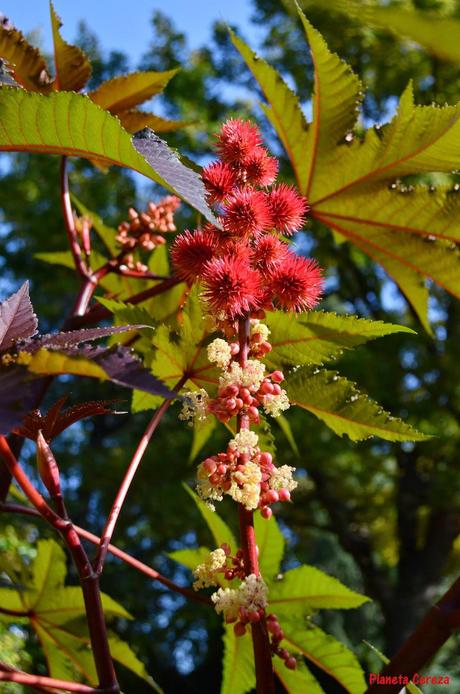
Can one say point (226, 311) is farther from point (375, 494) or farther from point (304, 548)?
point (304, 548)

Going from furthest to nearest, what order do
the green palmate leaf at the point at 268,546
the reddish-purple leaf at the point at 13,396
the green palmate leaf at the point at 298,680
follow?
the green palmate leaf at the point at 268,546, the green palmate leaf at the point at 298,680, the reddish-purple leaf at the point at 13,396

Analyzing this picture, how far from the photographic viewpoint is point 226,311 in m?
0.59

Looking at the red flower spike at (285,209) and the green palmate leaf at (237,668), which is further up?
the red flower spike at (285,209)

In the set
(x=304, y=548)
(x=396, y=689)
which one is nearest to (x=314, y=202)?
(x=396, y=689)

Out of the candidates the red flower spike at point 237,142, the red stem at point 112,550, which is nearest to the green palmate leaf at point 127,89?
the red flower spike at point 237,142

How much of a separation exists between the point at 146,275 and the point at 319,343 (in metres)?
0.36

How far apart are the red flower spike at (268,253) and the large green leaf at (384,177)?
0.32 metres

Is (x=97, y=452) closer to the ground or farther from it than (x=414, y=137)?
closer to the ground

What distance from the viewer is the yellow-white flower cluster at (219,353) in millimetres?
557

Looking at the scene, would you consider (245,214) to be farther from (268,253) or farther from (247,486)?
(247,486)

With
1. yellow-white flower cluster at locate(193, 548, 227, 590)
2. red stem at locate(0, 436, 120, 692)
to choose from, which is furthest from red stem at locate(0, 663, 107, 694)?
yellow-white flower cluster at locate(193, 548, 227, 590)

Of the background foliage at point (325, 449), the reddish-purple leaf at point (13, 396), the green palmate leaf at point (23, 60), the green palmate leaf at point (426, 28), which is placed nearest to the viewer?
the green palmate leaf at point (426, 28)

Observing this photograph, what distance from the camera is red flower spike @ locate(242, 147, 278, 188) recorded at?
652 millimetres

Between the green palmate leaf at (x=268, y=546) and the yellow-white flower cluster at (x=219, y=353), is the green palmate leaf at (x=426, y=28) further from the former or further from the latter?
the green palmate leaf at (x=268, y=546)
